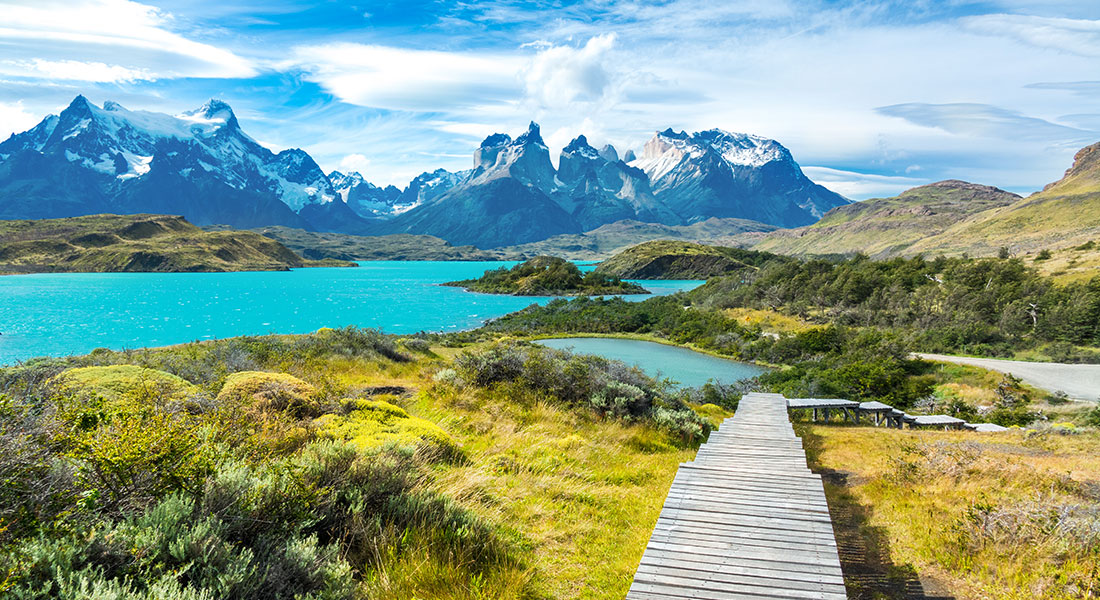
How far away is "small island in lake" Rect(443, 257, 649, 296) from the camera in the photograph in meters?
149

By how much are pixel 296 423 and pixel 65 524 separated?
5.04 metres

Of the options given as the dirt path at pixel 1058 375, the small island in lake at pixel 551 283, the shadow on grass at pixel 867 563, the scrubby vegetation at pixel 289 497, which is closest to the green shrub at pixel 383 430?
the scrubby vegetation at pixel 289 497

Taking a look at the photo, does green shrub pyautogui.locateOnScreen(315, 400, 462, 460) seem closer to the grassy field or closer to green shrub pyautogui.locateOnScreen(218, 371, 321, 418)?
green shrub pyautogui.locateOnScreen(218, 371, 321, 418)

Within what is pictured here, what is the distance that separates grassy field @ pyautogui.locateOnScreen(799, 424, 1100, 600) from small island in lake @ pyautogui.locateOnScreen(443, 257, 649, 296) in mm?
129336

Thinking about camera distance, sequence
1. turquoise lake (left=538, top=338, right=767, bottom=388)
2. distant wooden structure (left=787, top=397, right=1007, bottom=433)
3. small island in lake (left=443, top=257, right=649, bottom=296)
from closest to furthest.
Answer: distant wooden structure (left=787, top=397, right=1007, bottom=433) → turquoise lake (left=538, top=338, right=767, bottom=388) → small island in lake (left=443, top=257, right=649, bottom=296)

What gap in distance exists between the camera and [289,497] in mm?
5422

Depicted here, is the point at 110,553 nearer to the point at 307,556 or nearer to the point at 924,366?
the point at 307,556

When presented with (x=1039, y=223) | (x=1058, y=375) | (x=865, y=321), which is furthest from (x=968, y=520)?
(x=1039, y=223)

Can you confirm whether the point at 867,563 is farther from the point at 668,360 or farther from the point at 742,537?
the point at 668,360

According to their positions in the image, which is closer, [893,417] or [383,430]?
[383,430]

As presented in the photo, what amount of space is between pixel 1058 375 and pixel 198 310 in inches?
4821

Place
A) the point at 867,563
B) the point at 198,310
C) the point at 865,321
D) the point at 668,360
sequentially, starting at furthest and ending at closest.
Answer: the point at 198,310 < the point at 865,321 < the point at 668,360 < the point at 867,563

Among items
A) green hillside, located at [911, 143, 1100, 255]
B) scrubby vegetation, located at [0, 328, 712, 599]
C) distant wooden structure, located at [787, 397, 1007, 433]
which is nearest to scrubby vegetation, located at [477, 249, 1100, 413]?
distant wooden structure, located at [787, 397, 1007, 433]

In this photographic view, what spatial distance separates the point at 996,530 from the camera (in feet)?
25.4
